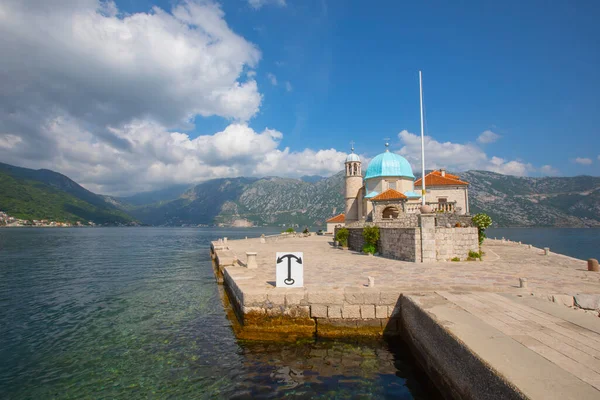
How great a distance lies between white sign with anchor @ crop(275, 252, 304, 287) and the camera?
30.6 feet

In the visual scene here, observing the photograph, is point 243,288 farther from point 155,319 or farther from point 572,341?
point 572,341

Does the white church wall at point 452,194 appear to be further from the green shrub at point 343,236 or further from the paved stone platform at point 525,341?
the paved stone platform at point 525,341

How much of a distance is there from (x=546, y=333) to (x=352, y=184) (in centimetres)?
4212

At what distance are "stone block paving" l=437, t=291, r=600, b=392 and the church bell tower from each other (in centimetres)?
3834

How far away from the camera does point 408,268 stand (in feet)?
46.0

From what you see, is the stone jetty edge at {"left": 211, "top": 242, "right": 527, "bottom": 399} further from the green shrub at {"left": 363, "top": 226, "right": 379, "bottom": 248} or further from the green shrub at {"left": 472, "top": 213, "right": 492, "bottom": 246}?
the green shrub at {"left": 472, "top": 213, "right": 492, "bottom": 246}

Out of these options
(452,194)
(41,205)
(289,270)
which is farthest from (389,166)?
(41,205)

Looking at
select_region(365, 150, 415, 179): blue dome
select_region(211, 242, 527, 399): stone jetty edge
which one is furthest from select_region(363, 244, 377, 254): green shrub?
select_region(365, 150, 415, 179): blue dome

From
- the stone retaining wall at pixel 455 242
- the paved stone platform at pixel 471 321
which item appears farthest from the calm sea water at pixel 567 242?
the paved stone platform at pixel 471 321

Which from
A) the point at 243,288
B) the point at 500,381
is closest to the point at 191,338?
the point at 243,288

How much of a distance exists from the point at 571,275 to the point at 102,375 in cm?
1602

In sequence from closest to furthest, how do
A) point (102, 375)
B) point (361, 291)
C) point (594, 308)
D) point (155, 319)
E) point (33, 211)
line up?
1. point (102, 375)
2. point (594, 308)
3. point (361, 291)
4. point (155, 319)
5. point (33, 211)

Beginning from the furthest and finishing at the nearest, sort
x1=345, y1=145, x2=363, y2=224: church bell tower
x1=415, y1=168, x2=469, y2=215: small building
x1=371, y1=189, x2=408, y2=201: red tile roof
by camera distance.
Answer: x1=345, y1=145, x2=363, y2=224: church bell tower < x1=415, y1=168, x2=469, y2=215: small building < x1=371, y1=189, x2=408, y2=201: red tile roof

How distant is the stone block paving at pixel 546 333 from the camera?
12.8 feet
